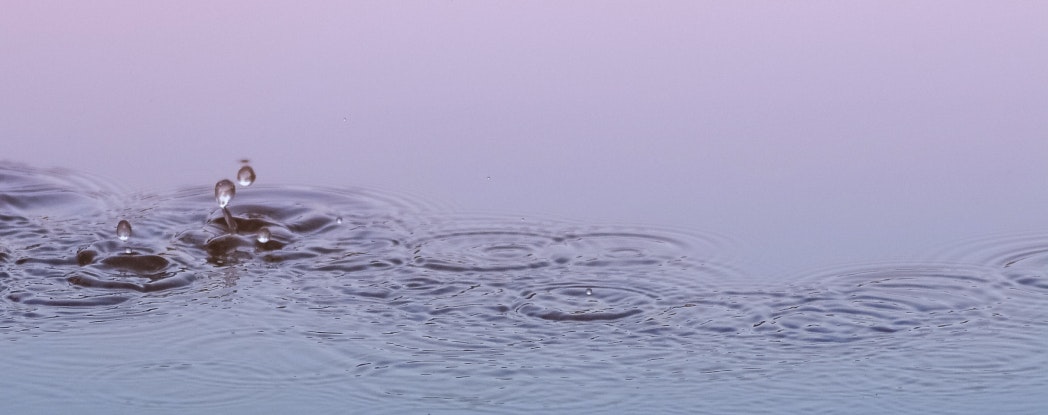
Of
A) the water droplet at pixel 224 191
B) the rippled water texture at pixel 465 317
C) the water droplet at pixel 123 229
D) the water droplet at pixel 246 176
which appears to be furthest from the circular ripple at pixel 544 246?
the water droplet at pixel 123 229

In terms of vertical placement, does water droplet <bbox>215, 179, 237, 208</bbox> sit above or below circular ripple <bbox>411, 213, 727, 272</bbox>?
above

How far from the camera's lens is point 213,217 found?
6574 mm

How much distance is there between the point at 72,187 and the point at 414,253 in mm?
1996

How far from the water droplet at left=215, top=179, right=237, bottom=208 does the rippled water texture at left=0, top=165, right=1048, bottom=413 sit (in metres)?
0.09

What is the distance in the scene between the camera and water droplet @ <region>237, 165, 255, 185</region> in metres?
6.95

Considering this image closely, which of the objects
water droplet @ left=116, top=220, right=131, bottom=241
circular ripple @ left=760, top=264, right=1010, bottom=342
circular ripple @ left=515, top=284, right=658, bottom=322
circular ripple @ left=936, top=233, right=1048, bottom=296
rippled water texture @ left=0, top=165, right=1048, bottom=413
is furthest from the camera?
water droplet @ left=116, top=220, right=131, bottom=241

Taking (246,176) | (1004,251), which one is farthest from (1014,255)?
(246,176)

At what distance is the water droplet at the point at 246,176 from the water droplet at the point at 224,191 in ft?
1.14

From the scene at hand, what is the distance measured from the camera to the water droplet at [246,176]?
274 inches

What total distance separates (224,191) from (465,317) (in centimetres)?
176

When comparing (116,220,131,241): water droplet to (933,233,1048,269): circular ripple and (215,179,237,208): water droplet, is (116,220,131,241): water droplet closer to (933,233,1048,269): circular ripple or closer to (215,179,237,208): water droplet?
(215,179,237,208): water droplet

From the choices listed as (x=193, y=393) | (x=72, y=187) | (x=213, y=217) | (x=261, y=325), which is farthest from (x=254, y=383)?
(x=72, y=187)

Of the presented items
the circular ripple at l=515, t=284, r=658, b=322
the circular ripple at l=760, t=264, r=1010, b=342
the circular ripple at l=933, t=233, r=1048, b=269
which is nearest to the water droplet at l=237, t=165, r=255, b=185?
the circular ripple at l=515, t=284, r=658, b=322

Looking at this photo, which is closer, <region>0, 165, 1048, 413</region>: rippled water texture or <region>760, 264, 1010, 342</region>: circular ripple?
<region>0, 165, 1048, 413</region>: rippled water texture
